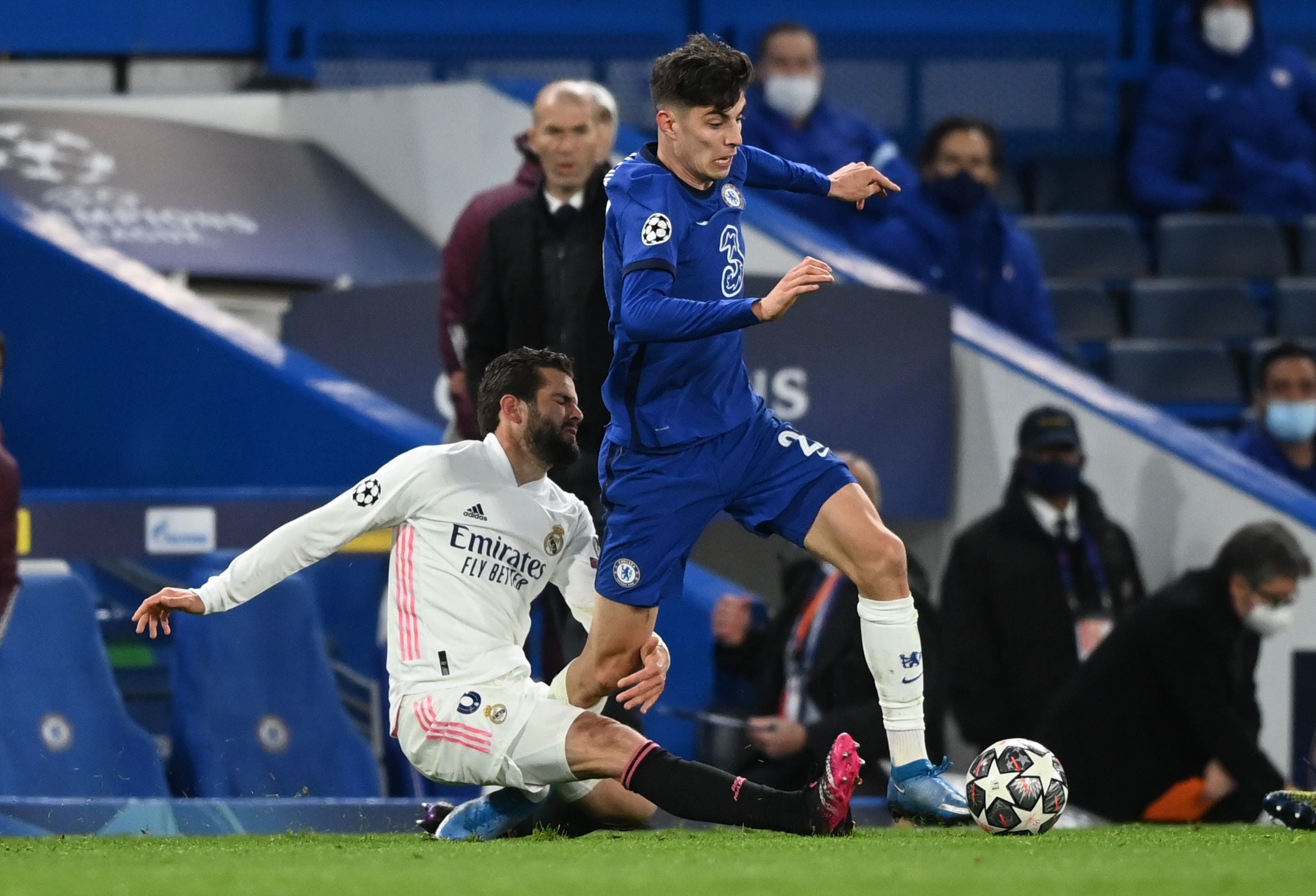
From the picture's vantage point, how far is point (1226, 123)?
11.4 m

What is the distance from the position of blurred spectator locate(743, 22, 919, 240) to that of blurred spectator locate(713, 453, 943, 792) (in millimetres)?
2866

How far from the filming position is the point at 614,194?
17.6ft

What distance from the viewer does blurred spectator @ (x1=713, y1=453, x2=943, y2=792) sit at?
684cm

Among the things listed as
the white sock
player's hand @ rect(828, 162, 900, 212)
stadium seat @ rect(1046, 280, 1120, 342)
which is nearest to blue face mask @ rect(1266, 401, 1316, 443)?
stadium seat @ rect(1046, 280, 1120, 342)

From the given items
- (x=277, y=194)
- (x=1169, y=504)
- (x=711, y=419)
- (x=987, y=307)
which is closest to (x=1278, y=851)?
(x=711, y=419)

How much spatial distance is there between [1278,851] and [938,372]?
4229 millimetres

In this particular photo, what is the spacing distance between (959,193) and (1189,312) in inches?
89.4

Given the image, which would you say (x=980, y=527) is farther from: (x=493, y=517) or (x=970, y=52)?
(x=970, y=52)

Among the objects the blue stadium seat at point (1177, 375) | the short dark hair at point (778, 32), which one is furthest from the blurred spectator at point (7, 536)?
the blue stadium seat at point (1177, 375)

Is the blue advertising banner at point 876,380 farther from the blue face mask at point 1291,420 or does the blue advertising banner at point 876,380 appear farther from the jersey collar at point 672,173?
the jersey collar at point 672,173

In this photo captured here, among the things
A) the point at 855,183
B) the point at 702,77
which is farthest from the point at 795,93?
the point at 702,77

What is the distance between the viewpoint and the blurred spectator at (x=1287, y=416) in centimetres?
898

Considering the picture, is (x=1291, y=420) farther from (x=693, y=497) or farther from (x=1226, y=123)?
(x=693, y=497)

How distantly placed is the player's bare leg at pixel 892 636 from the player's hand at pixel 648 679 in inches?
17.5
